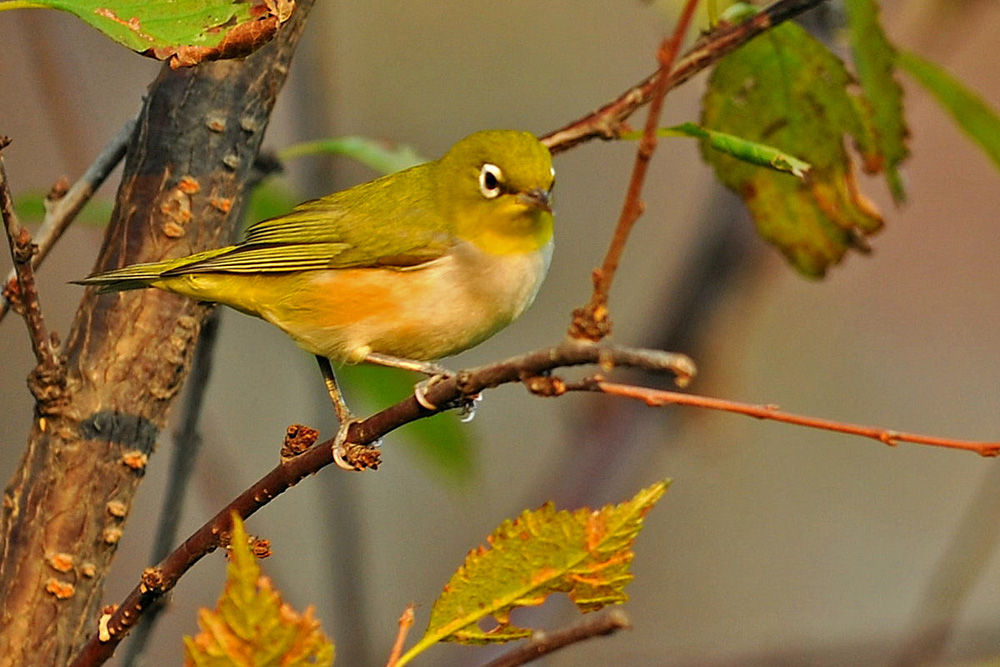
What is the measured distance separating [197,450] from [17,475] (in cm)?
39

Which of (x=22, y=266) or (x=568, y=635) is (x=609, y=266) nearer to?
(x=568, y=635)

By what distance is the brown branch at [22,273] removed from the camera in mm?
1421

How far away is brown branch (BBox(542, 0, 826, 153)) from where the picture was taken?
6.75 ft

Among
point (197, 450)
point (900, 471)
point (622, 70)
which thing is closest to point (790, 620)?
point (900, 471)

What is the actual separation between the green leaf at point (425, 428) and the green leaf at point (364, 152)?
1.57ft

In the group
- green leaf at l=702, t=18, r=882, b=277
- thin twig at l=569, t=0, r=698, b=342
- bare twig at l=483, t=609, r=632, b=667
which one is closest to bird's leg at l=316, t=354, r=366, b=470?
bare twig at l=483, t=609, r=632, b=667

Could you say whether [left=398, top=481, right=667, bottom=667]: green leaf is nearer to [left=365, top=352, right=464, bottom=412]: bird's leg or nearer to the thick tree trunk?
[left=365, top=352, right=464, bottom=412]: bird's leg

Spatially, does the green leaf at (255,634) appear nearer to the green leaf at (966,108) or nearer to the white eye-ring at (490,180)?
the white eye-ring at (490,180)

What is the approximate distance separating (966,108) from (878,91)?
200 millimetres

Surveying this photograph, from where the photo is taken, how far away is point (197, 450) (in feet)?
7.12

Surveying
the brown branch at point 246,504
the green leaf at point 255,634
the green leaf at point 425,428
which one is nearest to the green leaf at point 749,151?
the brown branch at point 246,504

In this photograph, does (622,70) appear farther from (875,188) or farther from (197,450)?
(197,450)

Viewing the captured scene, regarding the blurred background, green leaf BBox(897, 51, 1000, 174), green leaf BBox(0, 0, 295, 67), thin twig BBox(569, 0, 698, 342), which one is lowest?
thin twig BBox(569, 0, 698, 342)

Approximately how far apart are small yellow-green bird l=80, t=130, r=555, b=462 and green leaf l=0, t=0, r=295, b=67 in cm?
72
